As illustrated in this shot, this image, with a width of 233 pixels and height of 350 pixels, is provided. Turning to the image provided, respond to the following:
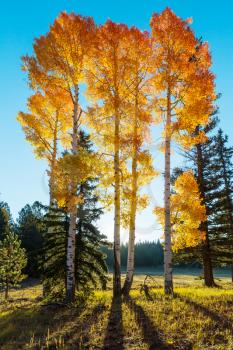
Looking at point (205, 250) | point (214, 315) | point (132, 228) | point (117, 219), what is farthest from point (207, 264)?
point (214, 315)

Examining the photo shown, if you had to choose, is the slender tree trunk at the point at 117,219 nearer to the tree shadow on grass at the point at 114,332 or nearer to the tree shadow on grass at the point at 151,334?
the tree shadow on grass at the point at 114,332

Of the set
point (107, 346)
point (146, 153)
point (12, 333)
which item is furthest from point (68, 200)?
point (107, 346)

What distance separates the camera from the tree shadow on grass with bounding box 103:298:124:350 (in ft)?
21.3

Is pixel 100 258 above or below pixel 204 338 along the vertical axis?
above

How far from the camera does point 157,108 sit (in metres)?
13.2

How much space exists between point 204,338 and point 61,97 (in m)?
11.5

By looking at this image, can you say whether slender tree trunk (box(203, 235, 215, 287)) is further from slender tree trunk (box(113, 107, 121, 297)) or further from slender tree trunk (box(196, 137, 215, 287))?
slender tree trunk (box(113, 107, 121, 297))

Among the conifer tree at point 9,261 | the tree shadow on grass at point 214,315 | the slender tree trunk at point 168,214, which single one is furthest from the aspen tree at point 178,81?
the conifer tree at point 9,261

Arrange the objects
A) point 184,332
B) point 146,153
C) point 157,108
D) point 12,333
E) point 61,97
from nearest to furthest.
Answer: point 184,332 < point 12,333 < point 146,153 < point 157,108 < point 61,97

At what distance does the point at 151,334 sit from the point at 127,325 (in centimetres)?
85

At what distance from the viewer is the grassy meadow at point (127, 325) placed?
657 cm

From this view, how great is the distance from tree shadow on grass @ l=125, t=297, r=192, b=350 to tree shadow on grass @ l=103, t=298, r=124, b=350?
0.45m

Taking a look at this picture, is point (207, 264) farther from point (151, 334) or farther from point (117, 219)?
point (151, 334)

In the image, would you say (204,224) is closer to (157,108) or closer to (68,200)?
(157,108)
